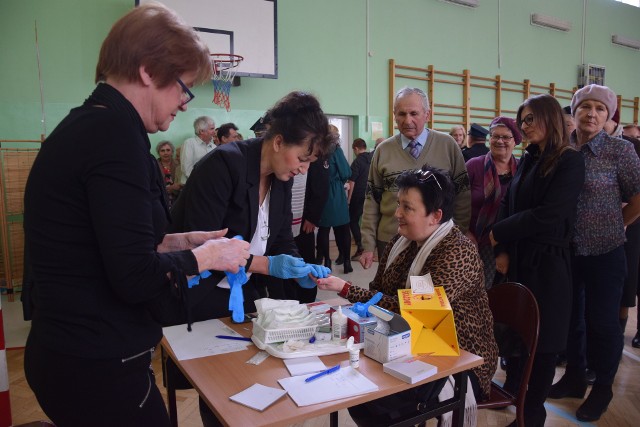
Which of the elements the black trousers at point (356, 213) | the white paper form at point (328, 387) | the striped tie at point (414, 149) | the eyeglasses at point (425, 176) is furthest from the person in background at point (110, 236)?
the black trousers at point (356, 213)

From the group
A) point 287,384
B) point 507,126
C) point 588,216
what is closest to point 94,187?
point 287,384

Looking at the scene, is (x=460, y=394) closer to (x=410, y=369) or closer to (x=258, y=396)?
(x=410, y=369)

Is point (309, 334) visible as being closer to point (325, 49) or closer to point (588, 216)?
point (588, 216)

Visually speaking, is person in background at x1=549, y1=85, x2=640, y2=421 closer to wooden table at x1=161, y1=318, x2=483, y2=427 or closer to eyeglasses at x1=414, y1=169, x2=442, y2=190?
eyeglasses at x1=414, y1=169, x2=442, y2=190

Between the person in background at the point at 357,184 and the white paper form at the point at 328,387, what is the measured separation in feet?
14.3

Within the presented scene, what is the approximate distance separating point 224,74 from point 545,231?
4.22 metres

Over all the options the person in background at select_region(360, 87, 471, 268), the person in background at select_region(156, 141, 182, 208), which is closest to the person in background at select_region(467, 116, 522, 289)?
the person in background at select_region(360, 87, 471, 268)

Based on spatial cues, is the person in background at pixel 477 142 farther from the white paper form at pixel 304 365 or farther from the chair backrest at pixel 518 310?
the white paper form at pixel 304 365

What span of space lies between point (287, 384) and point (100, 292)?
513 millimetres

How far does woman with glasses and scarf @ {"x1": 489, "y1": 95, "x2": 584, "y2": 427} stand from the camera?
6.40 ft

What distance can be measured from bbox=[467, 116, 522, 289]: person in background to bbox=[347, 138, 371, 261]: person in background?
8.86ft

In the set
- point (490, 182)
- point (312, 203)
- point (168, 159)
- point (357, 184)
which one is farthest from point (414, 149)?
point (168, 159)

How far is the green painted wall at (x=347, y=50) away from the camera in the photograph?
4695 millimetres

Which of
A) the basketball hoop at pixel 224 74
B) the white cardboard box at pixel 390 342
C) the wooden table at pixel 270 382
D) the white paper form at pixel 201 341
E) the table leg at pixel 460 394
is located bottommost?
the table leg at pixel 460 394
